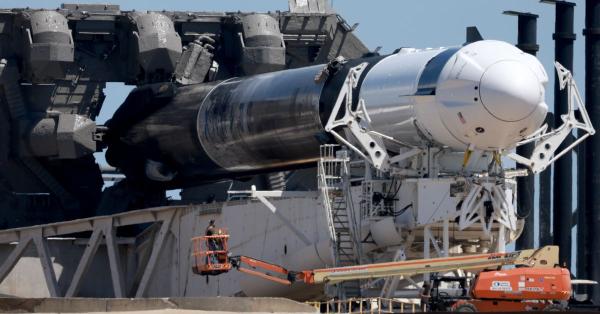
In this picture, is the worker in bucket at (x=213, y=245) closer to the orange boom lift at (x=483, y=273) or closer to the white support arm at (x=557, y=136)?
the orange boom lift at (x=483, y=273)

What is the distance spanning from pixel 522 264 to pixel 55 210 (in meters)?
25.3

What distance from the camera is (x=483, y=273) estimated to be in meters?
43.1

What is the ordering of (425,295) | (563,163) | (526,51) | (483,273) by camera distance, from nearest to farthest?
(483,273) < (425,295) < (563,163) < (526,51)

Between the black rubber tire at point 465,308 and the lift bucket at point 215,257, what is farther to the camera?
the lift bucket at point 215,257

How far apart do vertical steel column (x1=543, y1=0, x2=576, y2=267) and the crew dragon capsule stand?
6.33 meters

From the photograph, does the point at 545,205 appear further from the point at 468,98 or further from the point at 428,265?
the point at 428,265

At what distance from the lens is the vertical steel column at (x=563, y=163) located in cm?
5400

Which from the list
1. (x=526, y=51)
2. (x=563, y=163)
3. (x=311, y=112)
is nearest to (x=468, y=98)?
(x=311, y=112)

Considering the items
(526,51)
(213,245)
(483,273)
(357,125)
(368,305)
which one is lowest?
(368,305)

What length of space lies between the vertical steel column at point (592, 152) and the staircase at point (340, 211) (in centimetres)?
677

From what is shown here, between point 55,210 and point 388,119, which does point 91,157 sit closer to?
point 55,210

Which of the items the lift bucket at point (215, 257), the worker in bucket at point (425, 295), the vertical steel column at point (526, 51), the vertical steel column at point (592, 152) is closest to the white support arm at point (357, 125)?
the lift bucket at point (215, 257)

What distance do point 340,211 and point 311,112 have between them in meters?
3.52

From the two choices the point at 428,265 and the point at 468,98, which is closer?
the point at 428,265
